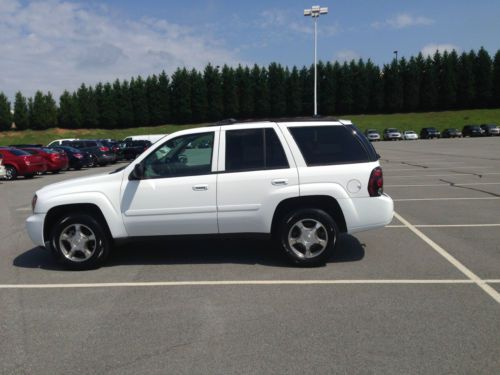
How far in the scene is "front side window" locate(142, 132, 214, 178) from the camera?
241 inches

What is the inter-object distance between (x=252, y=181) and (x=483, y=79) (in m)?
96.3

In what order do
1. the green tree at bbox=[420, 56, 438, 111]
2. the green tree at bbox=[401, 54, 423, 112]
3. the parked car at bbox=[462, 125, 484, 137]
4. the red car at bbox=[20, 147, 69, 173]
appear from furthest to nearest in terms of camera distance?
1. the green tree at bbox=[401, 54, 423, 112]
2. the green tree at bbox=[420, 56, 438, 111]
3. the parked car at bbox=[462, 125, 484, 137]
4. the red car at bbox=[20, 147, 69, 173]

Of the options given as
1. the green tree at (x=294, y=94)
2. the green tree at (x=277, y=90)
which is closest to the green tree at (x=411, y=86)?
the green tree at (x=294, y=94)

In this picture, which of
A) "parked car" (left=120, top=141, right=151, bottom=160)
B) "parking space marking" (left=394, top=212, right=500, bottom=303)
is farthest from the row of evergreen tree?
"parking space marking" (left=394, top=212, right=500, bottom=303)

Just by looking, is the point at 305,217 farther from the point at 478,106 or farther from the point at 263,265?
the point at 478,106

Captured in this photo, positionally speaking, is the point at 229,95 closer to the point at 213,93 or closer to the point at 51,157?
the point at 213,93

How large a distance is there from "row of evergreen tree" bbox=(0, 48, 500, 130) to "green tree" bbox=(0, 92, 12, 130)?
185mm

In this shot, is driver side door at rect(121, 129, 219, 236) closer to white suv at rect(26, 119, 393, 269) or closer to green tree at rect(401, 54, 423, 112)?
white suv at rect(26, 119, 393, 269)

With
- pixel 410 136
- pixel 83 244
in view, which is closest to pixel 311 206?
pixel 83 244

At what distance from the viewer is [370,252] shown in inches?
266

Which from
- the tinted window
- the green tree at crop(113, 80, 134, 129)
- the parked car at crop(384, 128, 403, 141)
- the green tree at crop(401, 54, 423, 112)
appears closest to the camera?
the tinted window

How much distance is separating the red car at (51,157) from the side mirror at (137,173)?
18.9 metres

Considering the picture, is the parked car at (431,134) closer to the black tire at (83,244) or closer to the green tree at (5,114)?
the black tire at (83,244)

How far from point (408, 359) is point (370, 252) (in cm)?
327
